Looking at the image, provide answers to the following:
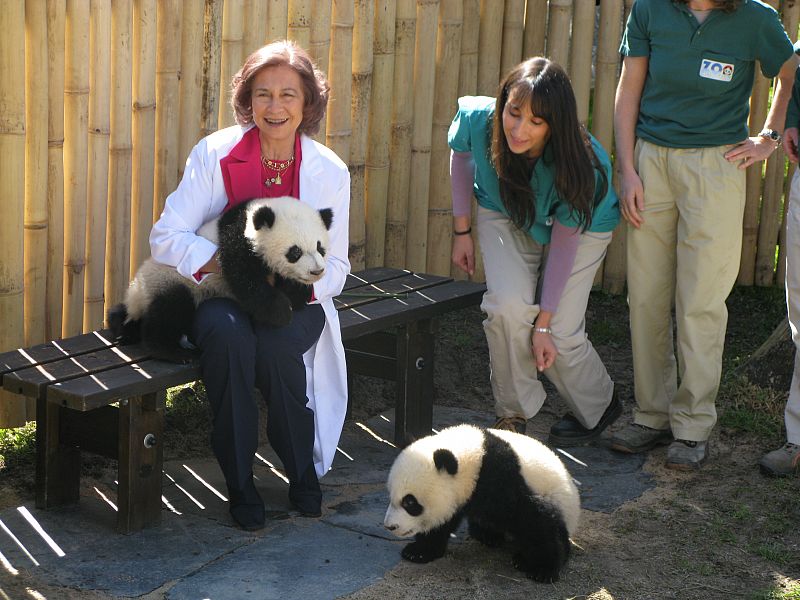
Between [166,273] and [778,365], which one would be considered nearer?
[166,273]

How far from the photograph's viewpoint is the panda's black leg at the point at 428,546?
350 cm

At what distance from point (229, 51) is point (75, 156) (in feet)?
2.86

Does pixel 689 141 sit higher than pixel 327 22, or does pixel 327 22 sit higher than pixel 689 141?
pixel 327 22

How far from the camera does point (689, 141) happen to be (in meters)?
4.15

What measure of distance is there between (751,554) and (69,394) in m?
2.26

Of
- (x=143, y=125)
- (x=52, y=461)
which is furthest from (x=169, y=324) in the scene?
(x=143, y=125)

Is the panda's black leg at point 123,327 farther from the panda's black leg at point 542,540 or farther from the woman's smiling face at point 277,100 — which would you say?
the panda's black leg at point 542,540

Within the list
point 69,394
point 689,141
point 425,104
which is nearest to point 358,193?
point 425,104

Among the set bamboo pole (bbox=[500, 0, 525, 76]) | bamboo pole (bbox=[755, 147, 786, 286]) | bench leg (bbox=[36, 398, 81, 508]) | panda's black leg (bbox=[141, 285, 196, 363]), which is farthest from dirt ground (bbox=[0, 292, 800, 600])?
bamboo pole (bbox=[500, 0, 525, 76])

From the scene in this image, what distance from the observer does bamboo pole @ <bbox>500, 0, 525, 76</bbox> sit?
19.2 ft

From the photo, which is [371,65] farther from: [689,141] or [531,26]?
[689,141]

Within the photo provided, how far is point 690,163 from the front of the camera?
4160 millimetres

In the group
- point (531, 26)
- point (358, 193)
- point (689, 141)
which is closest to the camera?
point (689, 141)

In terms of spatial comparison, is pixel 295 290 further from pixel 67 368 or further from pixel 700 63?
pixel 700 63
